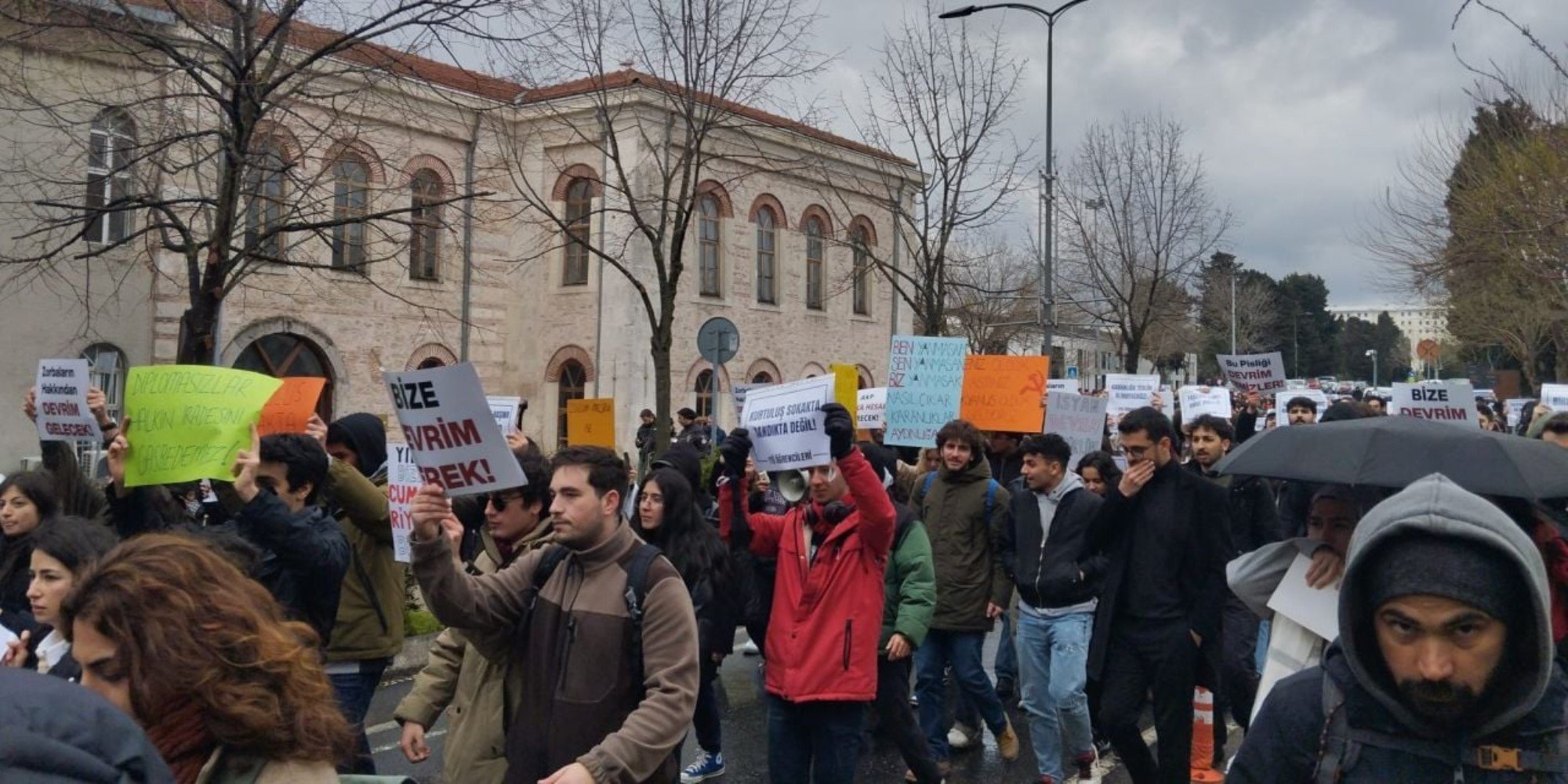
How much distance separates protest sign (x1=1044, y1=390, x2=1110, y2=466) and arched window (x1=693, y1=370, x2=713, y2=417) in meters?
19.5

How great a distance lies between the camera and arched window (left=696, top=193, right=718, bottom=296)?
29453 mm

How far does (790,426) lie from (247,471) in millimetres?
2255

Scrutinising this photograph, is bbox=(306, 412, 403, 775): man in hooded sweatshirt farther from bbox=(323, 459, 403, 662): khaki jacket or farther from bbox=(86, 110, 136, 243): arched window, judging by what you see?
bbox=(86, 110, 136, 243): arched window

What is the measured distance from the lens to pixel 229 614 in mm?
2406

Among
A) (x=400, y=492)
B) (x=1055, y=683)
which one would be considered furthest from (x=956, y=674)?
(x=400, y=492)

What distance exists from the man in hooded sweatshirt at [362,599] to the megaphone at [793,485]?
1.72m

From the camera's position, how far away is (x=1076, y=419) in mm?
9500

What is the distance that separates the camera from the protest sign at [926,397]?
369 inches

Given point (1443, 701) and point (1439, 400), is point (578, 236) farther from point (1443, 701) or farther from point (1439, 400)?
point (1443, 701)

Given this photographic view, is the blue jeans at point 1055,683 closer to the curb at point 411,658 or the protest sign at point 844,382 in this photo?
the protest sign at point 844,382

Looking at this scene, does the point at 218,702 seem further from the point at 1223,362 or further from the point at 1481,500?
the point at 1223,362

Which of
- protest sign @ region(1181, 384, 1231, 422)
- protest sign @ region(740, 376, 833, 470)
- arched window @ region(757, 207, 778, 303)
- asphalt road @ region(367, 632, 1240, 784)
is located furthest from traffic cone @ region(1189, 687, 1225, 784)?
arched window @ region(757, 207, 778, 303)

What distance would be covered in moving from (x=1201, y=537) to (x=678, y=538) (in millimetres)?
2461

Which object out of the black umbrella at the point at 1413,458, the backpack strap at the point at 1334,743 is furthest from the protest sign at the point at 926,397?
the backpack strap at the point at 1334,743
